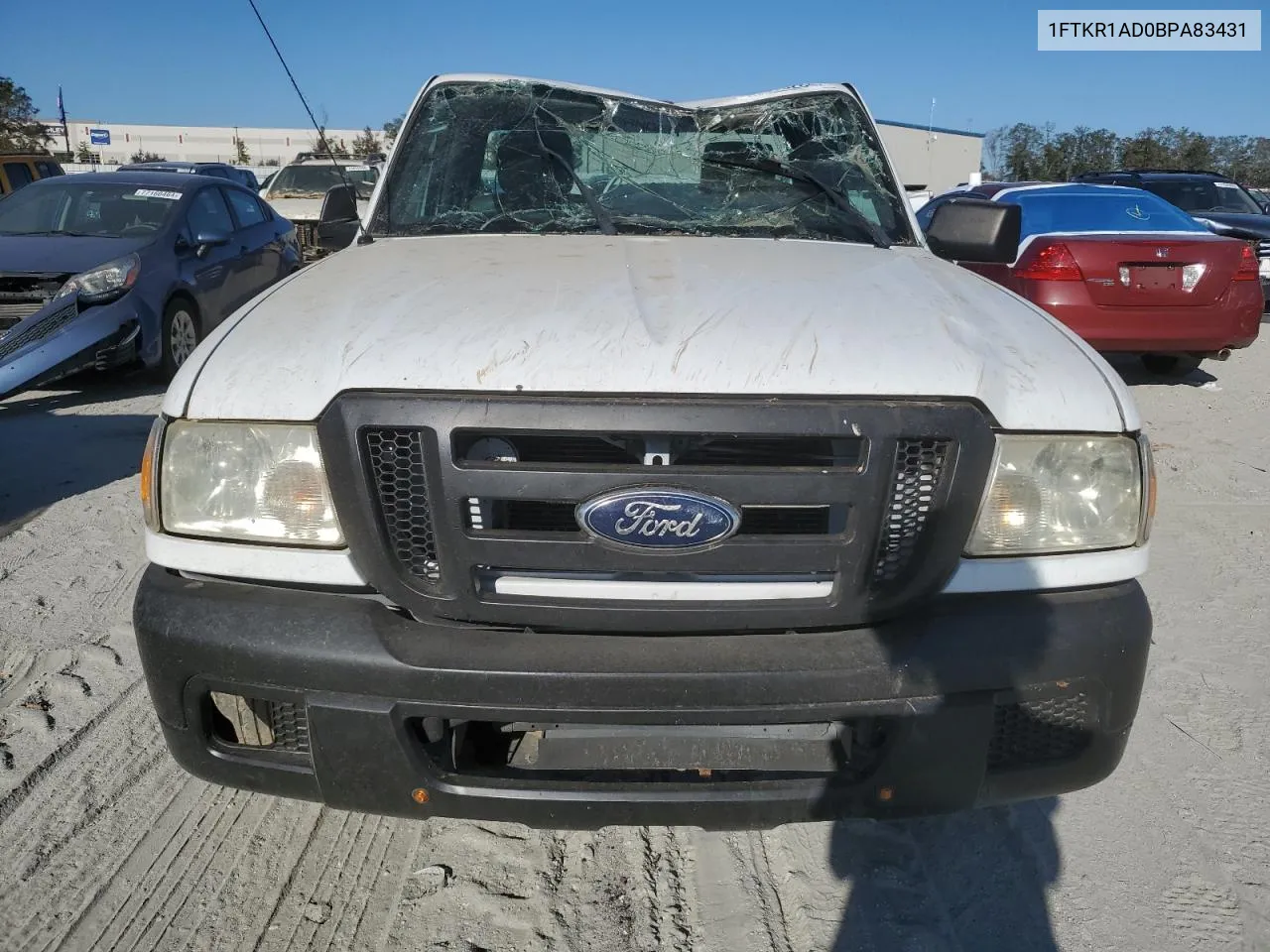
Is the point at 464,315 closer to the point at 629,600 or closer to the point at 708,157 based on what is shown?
the point at 629,600

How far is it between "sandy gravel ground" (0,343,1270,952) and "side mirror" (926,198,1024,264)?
1522 millimetres

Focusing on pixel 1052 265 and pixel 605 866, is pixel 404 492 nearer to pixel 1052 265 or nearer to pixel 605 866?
pixel 605 866

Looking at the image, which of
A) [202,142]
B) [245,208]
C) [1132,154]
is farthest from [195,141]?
[245,208]

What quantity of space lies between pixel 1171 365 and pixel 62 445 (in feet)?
28.0

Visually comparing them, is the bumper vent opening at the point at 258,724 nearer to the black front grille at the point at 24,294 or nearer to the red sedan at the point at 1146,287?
the black front grille at the point at 24,294

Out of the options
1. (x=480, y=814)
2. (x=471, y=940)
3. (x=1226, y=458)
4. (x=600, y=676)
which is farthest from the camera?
(x=1226, y=458)

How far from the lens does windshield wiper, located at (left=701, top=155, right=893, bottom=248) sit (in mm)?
3111

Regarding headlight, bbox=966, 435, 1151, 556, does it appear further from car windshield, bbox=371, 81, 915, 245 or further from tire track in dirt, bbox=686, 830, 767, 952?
car windshield, bbox=371, 81, 915, 245

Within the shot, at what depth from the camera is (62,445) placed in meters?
6.14

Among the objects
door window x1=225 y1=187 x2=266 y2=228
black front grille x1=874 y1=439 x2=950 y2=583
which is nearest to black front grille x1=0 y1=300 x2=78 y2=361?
door window x1=225 y1=187 x2=266 y2=228

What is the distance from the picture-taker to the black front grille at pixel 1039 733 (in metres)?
1.99

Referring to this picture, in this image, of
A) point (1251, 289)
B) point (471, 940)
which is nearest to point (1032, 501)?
point (471, 940)

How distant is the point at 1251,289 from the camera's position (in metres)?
7.55

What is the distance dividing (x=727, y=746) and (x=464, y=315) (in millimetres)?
993
